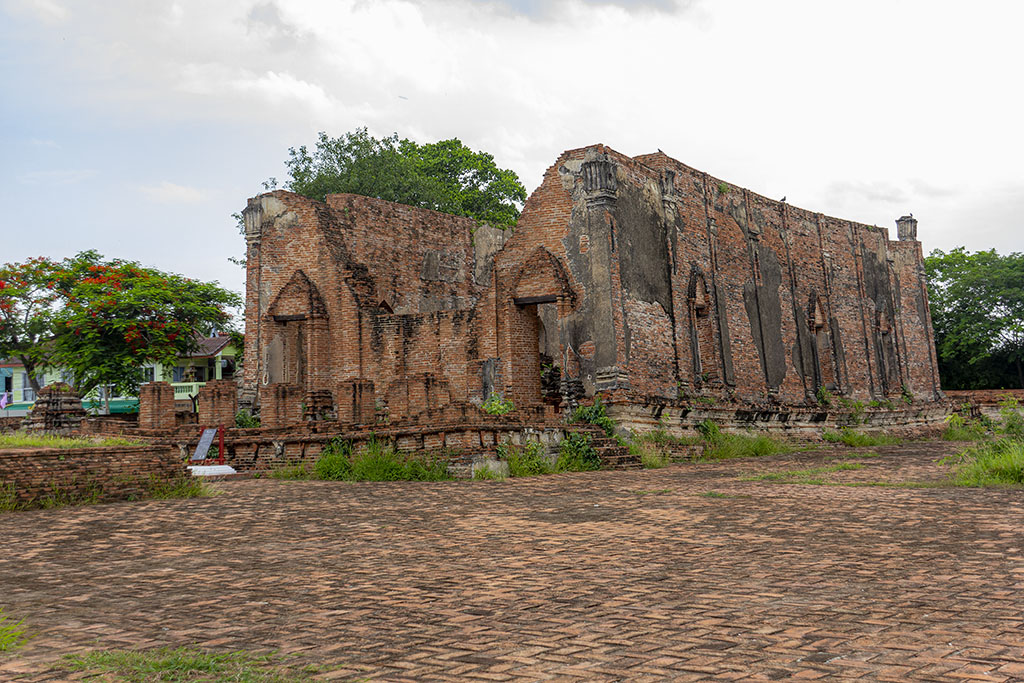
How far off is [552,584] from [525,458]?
26.7 ft

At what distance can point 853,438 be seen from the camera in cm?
2253

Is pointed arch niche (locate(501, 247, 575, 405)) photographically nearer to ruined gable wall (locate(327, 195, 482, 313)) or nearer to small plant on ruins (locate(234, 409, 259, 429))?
ruined gable wall (locate(327, 195, 482, 313))

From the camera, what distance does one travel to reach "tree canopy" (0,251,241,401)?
2605cm

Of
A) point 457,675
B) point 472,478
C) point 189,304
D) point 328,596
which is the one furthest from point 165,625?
point 189,304

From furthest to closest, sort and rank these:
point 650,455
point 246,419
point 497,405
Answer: point 246,419 < point 497,405 < point 650,455

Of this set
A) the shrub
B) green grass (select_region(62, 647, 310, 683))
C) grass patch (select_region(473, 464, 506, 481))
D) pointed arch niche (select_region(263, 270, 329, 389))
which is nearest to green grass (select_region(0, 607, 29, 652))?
green grass (select_region(62, 647, 310, 683))

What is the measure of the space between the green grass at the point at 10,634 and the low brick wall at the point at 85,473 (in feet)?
15.8

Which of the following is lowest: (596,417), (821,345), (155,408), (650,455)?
(650,455)

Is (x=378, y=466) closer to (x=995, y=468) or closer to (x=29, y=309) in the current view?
(x=995, y=468)

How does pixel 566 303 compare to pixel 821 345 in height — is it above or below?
above

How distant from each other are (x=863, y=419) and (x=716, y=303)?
23.4 feet

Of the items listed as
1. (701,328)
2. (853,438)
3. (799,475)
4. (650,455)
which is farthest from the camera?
(853,438)

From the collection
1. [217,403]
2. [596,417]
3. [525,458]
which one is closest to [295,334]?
[217,403]

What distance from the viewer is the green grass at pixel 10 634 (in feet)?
12.7
